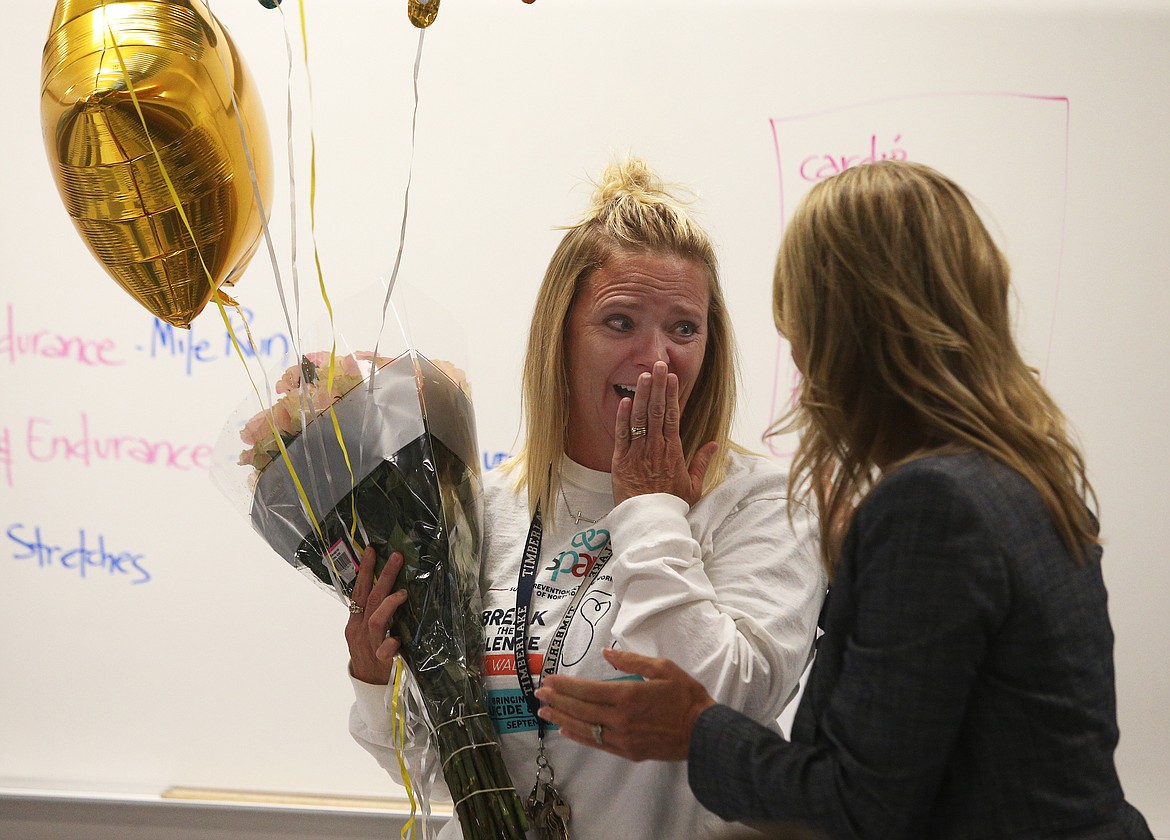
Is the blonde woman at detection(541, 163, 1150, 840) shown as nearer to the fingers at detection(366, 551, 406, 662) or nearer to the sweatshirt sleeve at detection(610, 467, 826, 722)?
the sweatshirt sleeve at detection(610, 467, 826, 722)

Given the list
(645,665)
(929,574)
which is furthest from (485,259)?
(929,574)

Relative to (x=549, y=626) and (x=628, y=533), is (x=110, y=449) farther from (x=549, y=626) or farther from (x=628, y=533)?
(x=628, y=533)

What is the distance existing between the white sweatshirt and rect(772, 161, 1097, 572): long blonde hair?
317 millimetres

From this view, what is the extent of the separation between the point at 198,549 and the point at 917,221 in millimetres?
1710

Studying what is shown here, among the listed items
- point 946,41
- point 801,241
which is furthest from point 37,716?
point 946,41

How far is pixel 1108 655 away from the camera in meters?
0.88

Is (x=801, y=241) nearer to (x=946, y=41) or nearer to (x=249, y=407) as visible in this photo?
(x=249, y=407)

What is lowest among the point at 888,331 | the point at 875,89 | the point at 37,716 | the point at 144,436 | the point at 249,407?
the point at 37,716

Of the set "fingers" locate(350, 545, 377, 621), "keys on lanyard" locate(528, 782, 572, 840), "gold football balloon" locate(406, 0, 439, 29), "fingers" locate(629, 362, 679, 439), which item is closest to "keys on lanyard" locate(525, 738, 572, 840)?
"keys on lanyard" locate(528, 782, 572, 840)

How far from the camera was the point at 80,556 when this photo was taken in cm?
215

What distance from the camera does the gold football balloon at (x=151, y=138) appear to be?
1.22 meters

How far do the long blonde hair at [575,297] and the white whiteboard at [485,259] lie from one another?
49 centimetres

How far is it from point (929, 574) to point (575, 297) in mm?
812

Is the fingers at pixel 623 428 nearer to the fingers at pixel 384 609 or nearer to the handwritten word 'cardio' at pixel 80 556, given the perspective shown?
the fingers at pixel 384 609
